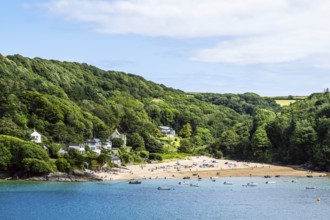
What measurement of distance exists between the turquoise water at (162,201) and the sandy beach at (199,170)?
375 inches

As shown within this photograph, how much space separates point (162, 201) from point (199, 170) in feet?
147

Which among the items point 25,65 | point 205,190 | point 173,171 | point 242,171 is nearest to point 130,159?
point 173,171

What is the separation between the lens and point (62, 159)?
103m

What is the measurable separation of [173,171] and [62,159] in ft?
95.7

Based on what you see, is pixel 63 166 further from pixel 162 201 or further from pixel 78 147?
pixel 162 201

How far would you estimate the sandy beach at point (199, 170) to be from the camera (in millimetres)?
112775

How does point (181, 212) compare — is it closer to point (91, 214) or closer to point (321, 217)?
point (91, 214)

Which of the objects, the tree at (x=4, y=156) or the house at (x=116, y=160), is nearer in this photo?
the tree at (x=4, y=156)

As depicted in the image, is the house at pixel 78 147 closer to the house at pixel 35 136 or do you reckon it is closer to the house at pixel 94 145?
the house at pixel 94 145

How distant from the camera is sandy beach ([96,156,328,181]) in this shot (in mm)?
112775

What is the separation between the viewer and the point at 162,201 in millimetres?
80625

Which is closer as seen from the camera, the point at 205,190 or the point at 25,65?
the point at 205,190

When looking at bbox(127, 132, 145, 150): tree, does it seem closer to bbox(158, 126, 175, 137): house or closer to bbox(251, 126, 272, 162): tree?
bbox(251, 126, 272, 162): tree

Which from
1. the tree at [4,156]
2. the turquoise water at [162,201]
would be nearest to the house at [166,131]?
the turquoise water at [162,201]
